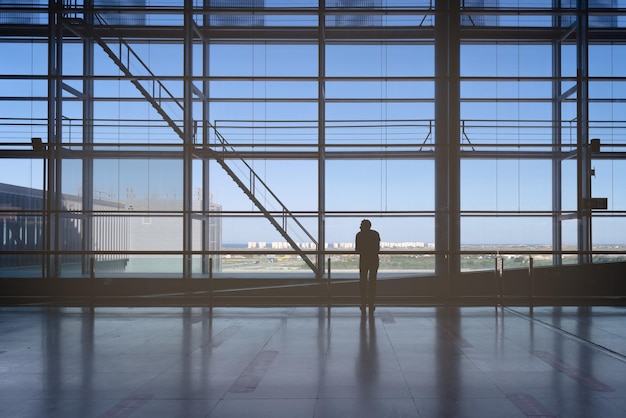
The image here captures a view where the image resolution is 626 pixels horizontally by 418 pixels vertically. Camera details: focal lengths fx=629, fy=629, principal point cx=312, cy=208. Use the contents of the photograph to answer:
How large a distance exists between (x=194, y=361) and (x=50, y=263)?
10814mm

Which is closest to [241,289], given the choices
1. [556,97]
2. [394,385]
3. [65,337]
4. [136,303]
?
[136,303]

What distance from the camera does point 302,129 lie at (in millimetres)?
18062

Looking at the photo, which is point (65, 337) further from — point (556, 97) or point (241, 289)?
point (556, 97)

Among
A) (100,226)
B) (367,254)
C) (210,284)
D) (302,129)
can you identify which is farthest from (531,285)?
(100,226)

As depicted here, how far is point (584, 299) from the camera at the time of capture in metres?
12.2

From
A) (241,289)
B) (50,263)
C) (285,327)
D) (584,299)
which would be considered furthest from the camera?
(50,263)

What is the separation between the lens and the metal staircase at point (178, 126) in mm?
16734

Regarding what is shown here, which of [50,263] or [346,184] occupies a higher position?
[346,184]

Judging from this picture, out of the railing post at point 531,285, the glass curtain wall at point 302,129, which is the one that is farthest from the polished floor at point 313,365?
the glass curtain wall at point 302,129

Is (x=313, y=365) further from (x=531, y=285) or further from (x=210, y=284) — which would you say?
(x=531, y=285)

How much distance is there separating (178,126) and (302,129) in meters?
3.48

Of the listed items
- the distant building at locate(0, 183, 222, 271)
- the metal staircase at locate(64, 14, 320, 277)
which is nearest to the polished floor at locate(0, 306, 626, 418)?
the distant building at locate(0, 183, 222, 271)

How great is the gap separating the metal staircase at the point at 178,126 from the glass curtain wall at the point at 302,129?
0.19 ft

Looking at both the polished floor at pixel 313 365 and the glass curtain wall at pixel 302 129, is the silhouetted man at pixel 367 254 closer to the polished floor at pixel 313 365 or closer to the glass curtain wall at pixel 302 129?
the polished floor at pixel 313 365
